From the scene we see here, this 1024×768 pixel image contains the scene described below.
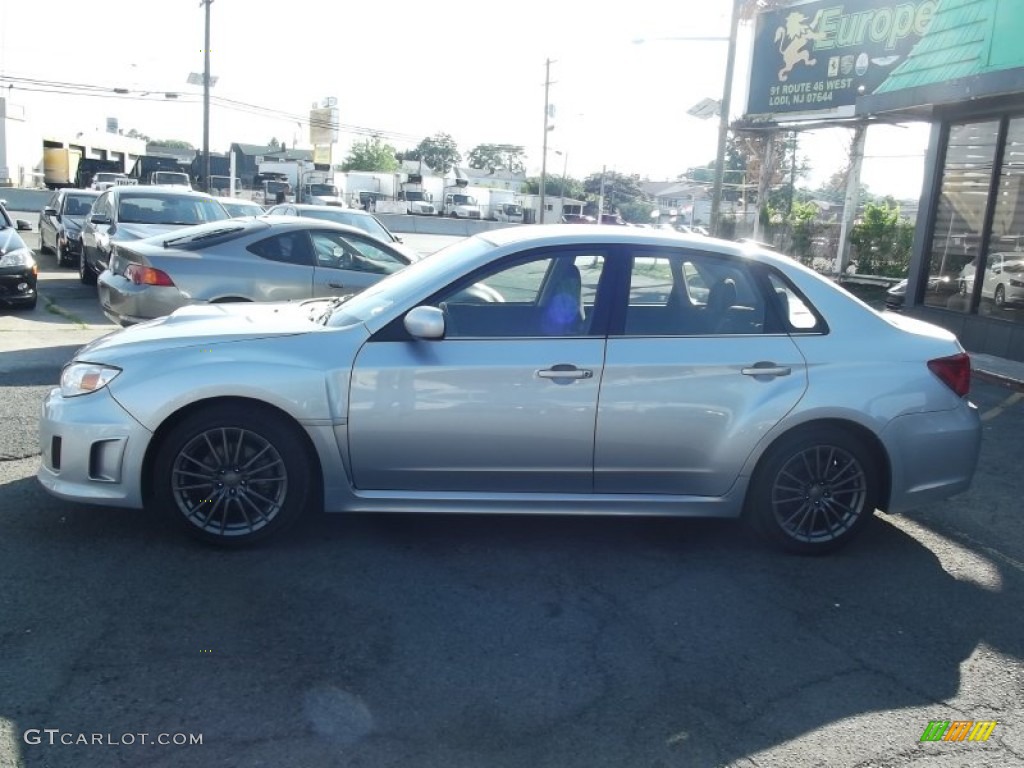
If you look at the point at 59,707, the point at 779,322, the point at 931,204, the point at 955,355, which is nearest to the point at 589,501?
the point at 779,322

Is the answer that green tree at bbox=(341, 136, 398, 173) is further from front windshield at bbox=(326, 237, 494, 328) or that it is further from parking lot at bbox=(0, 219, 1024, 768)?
parking lot at bbox=(0, 219, 1024, 768)

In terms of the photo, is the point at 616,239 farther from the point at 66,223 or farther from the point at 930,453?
the point at 66,223

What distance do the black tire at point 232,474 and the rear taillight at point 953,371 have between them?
3.34 meters

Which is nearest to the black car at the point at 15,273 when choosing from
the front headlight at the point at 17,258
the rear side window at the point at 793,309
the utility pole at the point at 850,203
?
the front headlight at the point at 17,258

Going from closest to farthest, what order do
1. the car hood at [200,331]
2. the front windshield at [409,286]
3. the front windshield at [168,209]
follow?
1. the car hood at [200,331]
2. the front windshield at [409,286]
3. the front windshield at [168,209]

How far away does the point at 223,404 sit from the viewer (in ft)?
14.2

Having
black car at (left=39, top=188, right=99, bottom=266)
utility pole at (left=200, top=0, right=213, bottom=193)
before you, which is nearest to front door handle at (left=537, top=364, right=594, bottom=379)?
black car at (left=39, top=188, right=99, bottom=266)

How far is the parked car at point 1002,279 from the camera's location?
1202cm

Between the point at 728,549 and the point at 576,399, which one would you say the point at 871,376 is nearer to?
the point at 728,549

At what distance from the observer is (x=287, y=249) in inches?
355

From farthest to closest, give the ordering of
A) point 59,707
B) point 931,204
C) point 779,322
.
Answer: point 931,204 < point 779,322 < point 59,707

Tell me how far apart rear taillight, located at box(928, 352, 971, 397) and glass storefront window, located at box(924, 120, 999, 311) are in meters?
9.05

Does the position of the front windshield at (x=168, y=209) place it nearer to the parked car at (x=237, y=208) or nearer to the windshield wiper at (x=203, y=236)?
the parked car at (x=237, y=208)

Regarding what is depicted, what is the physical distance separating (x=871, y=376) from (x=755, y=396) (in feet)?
2.14
